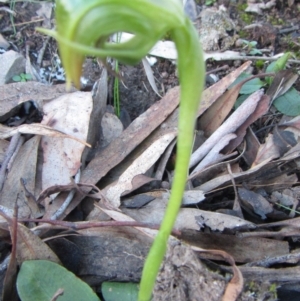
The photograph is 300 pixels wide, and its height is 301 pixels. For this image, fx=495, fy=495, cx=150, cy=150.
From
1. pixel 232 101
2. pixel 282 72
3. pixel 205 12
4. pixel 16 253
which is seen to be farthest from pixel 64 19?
pixel 205 12

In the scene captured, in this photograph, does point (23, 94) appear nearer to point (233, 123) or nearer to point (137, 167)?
point (137, 167)

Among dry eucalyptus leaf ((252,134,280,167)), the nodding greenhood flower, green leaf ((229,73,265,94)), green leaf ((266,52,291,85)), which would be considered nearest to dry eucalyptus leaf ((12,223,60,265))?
the nodding greenhood flower

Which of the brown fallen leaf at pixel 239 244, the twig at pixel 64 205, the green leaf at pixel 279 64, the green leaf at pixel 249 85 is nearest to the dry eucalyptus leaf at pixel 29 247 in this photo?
the twig at pixel 64 205

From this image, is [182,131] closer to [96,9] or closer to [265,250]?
[96,9]

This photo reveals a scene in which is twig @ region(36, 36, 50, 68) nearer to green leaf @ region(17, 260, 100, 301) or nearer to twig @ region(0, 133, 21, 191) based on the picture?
twig @ region(0, 133, 21, 191)

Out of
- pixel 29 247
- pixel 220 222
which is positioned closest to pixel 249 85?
pixel 220 222

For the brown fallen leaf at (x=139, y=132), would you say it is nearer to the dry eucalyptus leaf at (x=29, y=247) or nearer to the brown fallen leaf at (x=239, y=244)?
the dry eucalyptus leaf at (x=29, y=247)
